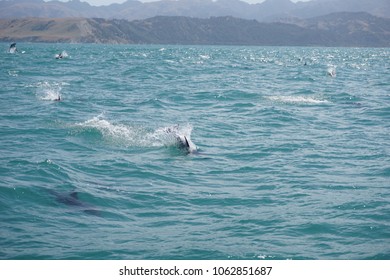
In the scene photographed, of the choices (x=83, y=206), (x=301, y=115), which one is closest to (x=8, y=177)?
(x=83, y=206)

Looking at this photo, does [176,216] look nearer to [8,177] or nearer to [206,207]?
[206,207]

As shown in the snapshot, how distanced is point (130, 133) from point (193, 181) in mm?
7031

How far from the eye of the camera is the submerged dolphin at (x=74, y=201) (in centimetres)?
1224

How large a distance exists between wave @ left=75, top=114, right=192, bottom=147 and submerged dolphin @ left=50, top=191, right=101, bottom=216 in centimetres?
629

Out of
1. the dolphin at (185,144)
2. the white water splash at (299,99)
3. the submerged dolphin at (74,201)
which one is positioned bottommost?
the submerged dolphin at (74,201)

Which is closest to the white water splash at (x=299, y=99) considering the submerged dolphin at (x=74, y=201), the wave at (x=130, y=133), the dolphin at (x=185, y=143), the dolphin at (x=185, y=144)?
the wave at (x=130, y=133)

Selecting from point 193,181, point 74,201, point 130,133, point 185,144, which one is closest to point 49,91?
point 130,133

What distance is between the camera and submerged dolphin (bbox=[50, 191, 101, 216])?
1224 cm

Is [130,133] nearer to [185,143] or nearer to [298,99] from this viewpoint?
[185,143]

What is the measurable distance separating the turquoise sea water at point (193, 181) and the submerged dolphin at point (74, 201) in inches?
1.1

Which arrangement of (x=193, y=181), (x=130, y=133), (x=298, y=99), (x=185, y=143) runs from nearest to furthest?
(x=193, y=181), (x=185, y=143), (x=130, y=133), (x=298, y=99)

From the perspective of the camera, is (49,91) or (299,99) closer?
(299,99)

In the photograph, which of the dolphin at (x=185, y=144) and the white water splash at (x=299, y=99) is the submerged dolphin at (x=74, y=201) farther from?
the white water splash at (x=299, y=99)

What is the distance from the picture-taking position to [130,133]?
2139cm
